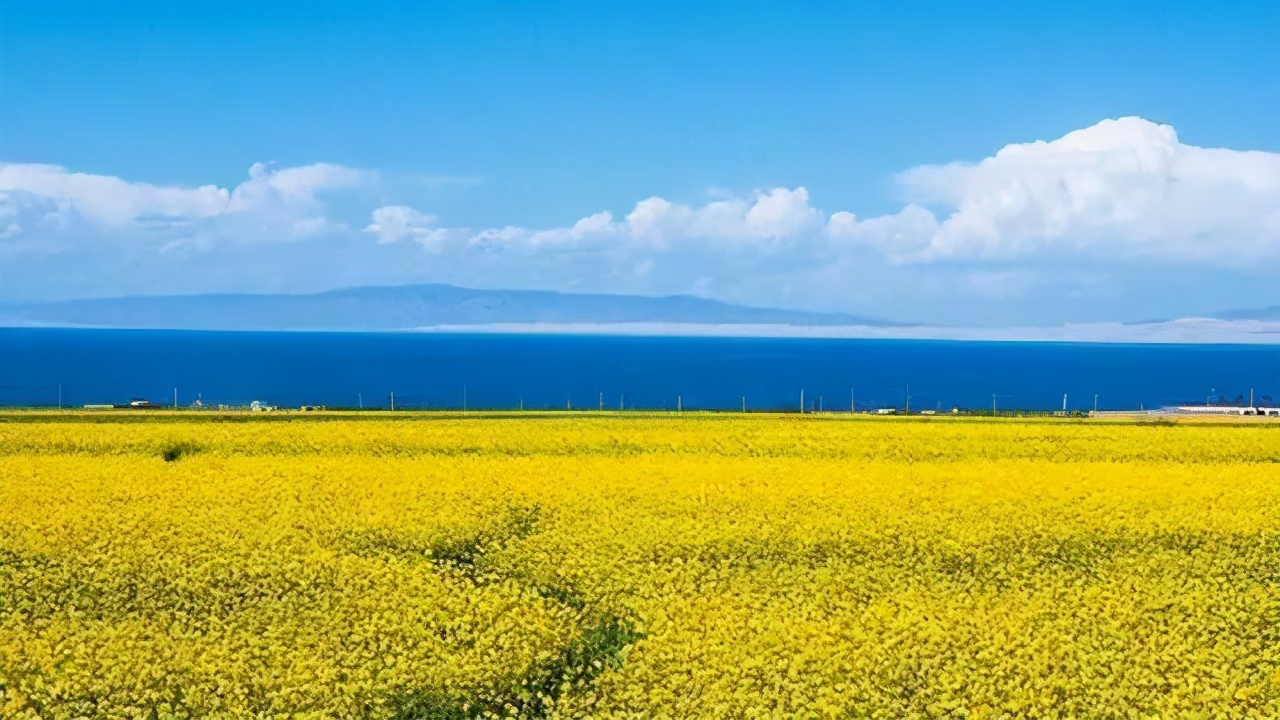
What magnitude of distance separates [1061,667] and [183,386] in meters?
176

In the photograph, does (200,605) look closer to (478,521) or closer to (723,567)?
(478,521)

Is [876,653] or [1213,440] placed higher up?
[1213,440]

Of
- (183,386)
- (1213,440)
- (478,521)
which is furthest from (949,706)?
(183,386)

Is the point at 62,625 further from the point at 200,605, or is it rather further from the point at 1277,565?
the point at 1277,565

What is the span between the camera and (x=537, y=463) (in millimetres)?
34812

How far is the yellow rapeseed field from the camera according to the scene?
2305 centimetres

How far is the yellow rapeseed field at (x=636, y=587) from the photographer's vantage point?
23.0 m

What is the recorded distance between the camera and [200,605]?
26.0 m

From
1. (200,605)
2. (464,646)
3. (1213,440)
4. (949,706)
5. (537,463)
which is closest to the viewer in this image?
(949,706)

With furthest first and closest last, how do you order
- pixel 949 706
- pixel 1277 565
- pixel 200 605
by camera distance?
pixel 1277 565 → pixel 200 605 → pixel 949 706

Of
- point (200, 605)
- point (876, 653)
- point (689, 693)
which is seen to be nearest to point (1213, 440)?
point (876, 653)

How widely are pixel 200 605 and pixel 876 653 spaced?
1540 centimetres

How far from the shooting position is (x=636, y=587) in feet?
86.5

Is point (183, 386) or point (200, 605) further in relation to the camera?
point (183, 386)
